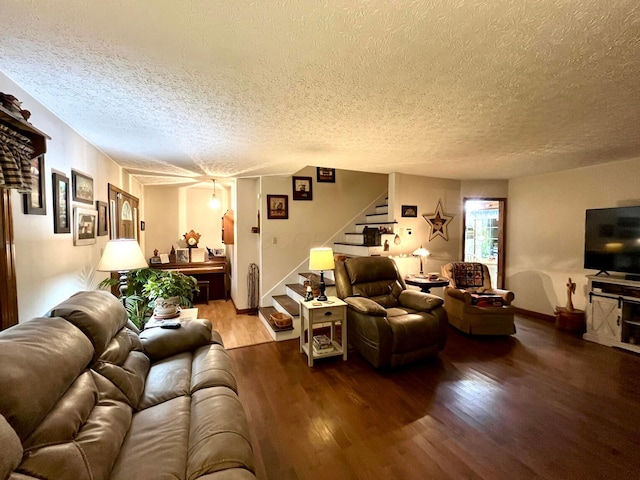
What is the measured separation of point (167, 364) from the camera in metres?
1.96

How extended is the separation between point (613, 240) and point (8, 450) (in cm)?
521

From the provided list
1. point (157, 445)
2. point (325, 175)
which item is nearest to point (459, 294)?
point (325, 175)

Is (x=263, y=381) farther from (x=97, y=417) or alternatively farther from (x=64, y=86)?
(x=64, y=86)

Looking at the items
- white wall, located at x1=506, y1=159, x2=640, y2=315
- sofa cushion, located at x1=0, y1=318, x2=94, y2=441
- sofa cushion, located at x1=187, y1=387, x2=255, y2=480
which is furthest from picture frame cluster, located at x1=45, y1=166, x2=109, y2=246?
white wall, located at x1=506, y1=159, x2=640, y2=315

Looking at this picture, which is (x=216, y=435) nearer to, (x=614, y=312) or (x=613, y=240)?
(x=614, y=312)

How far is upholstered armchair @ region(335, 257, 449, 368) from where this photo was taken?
2.73m

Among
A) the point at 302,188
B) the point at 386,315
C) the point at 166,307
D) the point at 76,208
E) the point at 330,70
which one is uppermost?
the point at 330,70

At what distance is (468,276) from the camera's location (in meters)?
4.12

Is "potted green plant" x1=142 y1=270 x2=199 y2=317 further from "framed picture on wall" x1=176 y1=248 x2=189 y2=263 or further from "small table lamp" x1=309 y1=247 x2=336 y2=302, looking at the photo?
"framed picture on wall" x1=176 y1=248 x2=189 y2=263

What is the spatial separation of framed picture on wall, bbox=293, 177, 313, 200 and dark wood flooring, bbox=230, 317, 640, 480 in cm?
247

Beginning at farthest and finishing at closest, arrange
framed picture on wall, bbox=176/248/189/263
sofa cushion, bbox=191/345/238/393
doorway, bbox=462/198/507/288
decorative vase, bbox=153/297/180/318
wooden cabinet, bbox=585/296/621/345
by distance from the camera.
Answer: doorway, bbox=462/198/507/288, framed picture on wall, bbox=176/248/189/263, wooden cabinet, bbox=585/296/621/345, decorative vase, bbox=153/297/180/318, sofa cushion, bbox=191/345/238/393

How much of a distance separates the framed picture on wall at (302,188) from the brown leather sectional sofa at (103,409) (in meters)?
3.15

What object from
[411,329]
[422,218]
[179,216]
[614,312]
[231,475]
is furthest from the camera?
[179,216]

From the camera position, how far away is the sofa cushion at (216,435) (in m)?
1.09
